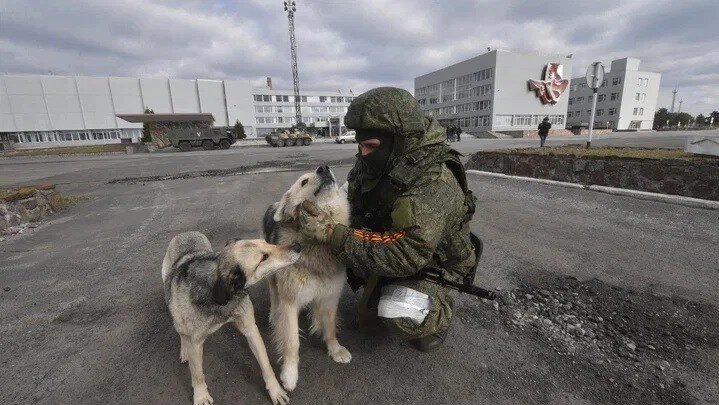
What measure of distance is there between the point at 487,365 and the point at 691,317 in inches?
78.9

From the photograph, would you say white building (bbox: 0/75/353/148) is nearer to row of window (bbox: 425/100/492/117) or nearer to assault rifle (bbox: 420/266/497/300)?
row of window (bbox: 425/100/492/117)

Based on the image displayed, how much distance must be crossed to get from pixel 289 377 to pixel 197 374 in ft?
2.00

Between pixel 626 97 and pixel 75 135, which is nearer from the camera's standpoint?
pixel 75 135

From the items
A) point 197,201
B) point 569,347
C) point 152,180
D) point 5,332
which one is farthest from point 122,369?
point 152,180

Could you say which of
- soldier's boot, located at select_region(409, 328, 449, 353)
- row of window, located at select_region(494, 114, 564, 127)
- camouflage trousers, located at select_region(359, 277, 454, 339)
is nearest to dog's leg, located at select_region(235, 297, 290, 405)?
camouflage trousers, located at select_region(359, 277, 454, 339)

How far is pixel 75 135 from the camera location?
2250 inches

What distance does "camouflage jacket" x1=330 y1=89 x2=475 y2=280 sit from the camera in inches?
82.0

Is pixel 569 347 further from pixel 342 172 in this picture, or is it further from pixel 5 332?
pixel 342 172

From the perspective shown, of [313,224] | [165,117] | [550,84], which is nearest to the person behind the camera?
[313,224]

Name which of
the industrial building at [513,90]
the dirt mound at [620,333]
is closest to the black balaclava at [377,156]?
the dirt mound at [620,333]

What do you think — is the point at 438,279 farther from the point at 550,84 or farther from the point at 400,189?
the point at 550,84

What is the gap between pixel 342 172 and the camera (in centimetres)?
1193

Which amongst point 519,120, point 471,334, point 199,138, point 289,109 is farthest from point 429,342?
point 289,109

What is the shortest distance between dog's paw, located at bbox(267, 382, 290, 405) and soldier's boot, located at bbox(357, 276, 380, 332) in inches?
35.2
